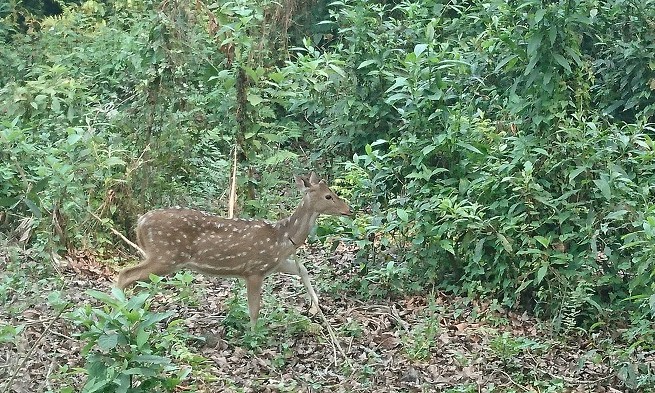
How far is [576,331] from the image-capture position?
796 centimetres

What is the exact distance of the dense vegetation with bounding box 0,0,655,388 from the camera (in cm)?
813

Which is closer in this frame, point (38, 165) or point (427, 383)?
A: point (427, 383)

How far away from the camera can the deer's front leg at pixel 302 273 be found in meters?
8.02

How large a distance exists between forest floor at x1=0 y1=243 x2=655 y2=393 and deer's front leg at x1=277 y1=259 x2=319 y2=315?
0.42 feet

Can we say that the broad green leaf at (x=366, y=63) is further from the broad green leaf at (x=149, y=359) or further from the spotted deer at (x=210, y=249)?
the broad green leaf at (x=149, y=359)

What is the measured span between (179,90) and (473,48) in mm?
2915

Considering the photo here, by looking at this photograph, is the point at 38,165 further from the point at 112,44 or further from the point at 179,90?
the point at 112,44

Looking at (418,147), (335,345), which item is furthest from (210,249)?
(418,147)

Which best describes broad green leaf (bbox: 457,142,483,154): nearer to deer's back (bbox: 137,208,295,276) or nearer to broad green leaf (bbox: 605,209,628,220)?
broad green leaf (bbox: 605,209,628,220)

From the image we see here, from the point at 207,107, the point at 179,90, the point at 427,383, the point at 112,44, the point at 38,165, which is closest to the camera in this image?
the point at 427,383

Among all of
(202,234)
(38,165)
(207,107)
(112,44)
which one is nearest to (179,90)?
(207,107)

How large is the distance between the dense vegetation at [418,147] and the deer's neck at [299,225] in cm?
43

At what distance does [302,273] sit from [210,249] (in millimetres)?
702

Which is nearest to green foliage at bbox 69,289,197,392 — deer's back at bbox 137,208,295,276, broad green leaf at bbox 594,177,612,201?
deer's back at bbox 137,208,295,276
